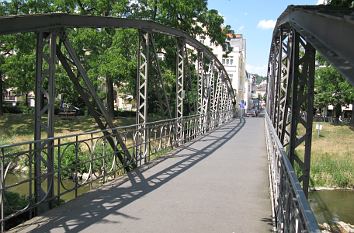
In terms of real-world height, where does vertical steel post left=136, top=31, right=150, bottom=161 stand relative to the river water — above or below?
above

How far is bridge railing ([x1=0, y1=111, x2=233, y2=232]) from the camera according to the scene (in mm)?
6128

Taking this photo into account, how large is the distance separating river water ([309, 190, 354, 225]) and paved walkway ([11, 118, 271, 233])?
897 centimetres

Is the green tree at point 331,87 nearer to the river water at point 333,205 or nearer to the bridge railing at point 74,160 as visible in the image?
the river water at point 333,205

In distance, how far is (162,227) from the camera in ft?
19.2

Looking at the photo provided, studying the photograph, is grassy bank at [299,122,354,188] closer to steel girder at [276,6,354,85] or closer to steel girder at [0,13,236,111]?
steel girder at [0,13,236,111]

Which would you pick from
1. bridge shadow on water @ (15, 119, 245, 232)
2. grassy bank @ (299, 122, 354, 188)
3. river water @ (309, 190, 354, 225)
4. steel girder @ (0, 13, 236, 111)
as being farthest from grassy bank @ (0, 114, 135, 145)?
bridge shadow on water @ (15, 119, 245, 232)

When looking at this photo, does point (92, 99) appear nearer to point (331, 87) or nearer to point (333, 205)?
point (333, 205)

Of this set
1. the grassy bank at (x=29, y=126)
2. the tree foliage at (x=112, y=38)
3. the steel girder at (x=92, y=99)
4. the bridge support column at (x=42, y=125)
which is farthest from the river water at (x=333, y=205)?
the grassy bank at (x=29, y=126)

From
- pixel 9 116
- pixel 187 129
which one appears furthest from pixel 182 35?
pixel 9 116

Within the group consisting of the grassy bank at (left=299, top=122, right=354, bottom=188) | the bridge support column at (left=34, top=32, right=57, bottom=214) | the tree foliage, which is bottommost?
the grassy bank at (left=299, top=122, right=354, bottom=188)

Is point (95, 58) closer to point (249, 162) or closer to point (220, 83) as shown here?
point (220, 83)

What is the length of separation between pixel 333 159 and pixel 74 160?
925 inches

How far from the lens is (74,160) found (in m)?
8.14

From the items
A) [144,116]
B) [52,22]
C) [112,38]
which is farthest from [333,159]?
[52,22]
